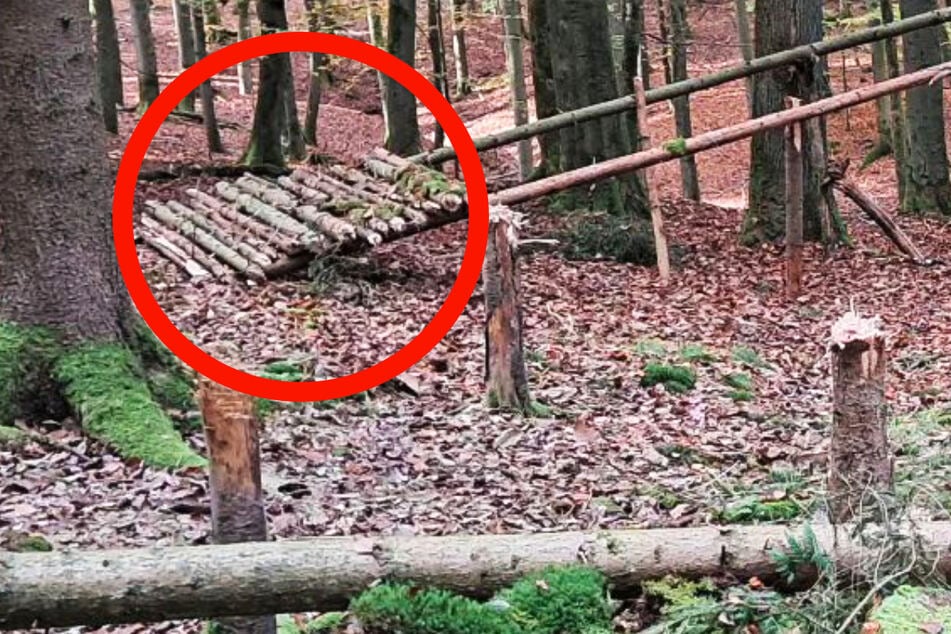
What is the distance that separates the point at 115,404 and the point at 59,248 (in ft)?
2.96

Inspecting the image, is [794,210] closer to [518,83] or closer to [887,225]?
[887,225]

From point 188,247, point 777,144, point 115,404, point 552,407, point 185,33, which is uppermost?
point 185,33

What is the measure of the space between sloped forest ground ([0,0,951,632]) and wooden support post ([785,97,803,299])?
1.10ft

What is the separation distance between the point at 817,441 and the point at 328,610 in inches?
154

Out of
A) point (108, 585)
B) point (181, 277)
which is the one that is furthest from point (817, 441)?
point (181, 277)

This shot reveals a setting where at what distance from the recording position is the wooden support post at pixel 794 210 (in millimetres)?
11688

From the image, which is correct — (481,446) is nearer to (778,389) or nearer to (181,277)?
(778,389)

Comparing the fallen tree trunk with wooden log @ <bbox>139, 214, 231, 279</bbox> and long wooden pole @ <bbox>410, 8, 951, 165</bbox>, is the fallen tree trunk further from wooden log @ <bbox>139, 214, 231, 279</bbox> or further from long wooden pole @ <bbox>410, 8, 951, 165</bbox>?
long wooden pole @ <bbox>410, 8, 951, 165</bbox>

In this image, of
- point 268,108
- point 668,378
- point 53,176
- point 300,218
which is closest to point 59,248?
point 53,176

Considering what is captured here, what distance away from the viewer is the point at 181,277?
10.4 meters

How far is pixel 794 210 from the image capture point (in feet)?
38.5

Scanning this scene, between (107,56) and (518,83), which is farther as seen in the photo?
(518,83)

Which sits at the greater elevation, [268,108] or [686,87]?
[268,108]
